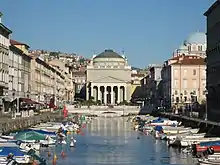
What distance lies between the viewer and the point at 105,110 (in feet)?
554

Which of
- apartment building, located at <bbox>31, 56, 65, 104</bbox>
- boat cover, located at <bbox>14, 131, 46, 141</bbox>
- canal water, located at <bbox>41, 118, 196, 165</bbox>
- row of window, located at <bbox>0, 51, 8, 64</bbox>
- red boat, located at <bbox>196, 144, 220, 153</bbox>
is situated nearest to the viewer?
red boat, located at <bbox>196, 144, 220, 153</bbox>

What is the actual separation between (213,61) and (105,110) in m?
79.7

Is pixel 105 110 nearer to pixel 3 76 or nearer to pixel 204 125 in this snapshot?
pixel 3 76

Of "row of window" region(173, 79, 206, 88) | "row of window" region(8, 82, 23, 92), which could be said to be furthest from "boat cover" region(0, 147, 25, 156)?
"row of window" region(173, 79, 206, 88)

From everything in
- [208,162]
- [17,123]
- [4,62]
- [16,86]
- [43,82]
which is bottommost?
[208,162]

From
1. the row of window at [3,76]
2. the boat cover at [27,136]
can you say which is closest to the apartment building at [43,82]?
the row of window at [3,76]

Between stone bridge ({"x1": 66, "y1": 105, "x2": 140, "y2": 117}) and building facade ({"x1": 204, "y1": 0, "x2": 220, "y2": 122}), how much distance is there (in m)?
73.4

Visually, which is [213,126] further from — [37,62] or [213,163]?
[37,62]

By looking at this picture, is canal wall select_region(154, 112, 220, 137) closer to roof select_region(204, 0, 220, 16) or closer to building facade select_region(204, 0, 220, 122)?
building facade select_region(204, 0, 220, 122)

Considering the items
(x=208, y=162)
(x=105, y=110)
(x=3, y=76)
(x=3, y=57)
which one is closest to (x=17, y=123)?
(x=3, y=76)

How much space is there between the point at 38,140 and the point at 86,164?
1212 centimetres

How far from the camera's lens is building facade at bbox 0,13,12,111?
84881 millimetres

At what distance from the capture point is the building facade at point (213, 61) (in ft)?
283

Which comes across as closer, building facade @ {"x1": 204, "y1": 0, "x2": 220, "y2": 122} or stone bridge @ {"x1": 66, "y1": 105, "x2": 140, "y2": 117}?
building facade @ {"x1": 204, "y1": 0, "x2": 220, "y2": 122}
